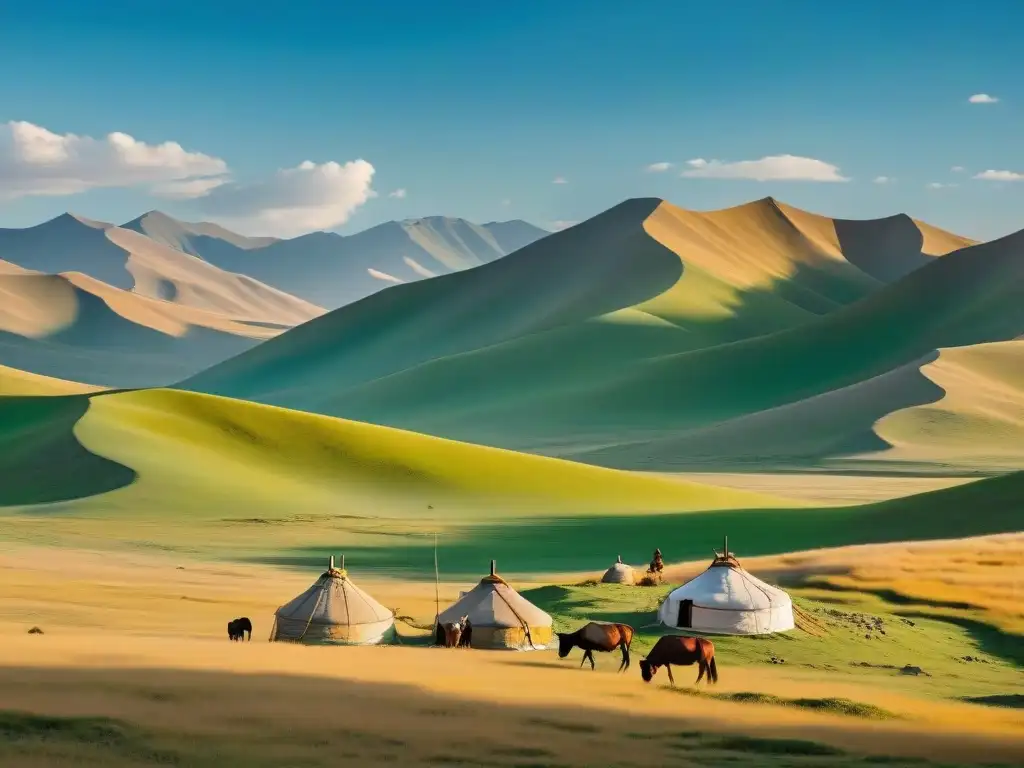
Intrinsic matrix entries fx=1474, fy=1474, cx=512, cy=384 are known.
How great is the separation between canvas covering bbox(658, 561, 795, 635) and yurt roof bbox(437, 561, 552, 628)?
430 centimetres

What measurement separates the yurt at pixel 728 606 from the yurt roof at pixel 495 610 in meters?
4.22

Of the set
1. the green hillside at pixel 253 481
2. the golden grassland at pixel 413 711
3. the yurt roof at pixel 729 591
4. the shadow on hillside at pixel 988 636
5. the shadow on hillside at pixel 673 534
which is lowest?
the shadow on hillside at pixel 988 636

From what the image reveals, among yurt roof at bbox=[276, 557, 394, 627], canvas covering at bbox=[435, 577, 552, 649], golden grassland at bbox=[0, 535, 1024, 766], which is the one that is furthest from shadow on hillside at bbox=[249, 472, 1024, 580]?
golden grassland at bbox=[0, 535, 1024, 766]

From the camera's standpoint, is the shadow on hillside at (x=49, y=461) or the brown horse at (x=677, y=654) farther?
the shadow on hillside at (x=49, y=461)

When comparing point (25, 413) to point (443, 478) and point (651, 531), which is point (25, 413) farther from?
point (651, 531)

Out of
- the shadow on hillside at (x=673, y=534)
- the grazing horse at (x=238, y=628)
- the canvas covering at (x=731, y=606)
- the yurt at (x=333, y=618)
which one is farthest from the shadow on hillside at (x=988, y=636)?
the shadow on hillside at (x=673, y=534)

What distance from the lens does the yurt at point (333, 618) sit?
34.0 m

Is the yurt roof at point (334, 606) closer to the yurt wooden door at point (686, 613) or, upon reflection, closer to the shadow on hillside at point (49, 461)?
the yurt wooden door at point (686, 613)

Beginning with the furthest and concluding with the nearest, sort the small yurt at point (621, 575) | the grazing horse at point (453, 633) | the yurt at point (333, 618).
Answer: the small yurt at point (621, 575) → the yurt at point (333, 618) → the grazing horse at point (453, 633)

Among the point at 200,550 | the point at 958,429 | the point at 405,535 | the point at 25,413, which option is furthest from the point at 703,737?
the point at 958,429

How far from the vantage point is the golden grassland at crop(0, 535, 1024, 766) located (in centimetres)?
→ 1814

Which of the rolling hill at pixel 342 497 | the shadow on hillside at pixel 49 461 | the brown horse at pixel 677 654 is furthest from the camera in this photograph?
the shadow on hillside at pixel 49 461

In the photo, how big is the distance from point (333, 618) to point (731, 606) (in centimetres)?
980

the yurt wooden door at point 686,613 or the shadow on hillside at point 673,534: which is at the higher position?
the shadow on hillside at point 673,534
